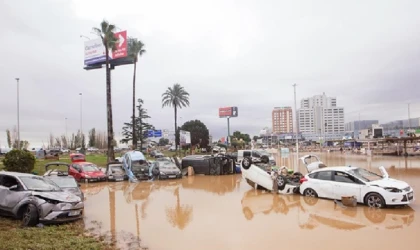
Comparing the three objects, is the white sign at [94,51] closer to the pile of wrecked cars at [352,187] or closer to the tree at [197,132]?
the tree at [197,132]

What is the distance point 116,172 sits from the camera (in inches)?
939

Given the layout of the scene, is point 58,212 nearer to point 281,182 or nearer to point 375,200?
point 281,182

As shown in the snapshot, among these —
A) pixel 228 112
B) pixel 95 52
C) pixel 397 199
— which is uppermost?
pixel 95 52

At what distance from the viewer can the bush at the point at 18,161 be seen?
833 inches

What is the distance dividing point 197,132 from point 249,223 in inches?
2652

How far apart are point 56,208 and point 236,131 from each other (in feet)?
362

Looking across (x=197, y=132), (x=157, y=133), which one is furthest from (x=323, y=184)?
(x=197, y=132)

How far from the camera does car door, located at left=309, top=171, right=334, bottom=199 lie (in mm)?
12766

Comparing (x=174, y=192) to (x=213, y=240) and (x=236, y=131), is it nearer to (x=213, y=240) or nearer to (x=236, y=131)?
(x=213, y=240)

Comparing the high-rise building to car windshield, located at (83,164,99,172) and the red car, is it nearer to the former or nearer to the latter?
car windshield, located at (83,164,99,172)

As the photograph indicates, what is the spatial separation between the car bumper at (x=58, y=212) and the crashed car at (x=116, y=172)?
44.7 feet

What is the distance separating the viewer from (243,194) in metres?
16.2

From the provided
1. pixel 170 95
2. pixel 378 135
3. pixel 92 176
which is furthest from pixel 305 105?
pixel 92 176

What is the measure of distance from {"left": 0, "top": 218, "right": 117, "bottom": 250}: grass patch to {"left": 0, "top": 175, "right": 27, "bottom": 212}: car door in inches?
20.9
